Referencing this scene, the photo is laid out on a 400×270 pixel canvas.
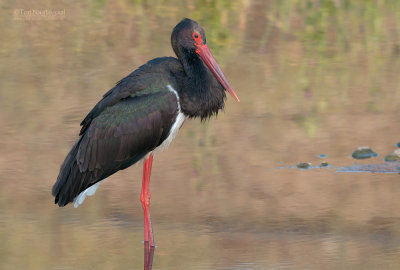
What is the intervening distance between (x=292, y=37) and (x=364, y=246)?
560 cm

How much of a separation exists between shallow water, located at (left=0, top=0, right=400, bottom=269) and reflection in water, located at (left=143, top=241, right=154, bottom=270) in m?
0.03

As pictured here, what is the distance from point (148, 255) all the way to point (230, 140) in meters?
2.36

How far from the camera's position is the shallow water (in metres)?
5.70

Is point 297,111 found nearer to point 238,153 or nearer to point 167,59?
point 238,153

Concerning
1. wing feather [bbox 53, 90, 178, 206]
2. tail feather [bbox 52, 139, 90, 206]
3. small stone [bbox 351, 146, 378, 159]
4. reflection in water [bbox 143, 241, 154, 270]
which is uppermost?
wing feather [bbox 53, 90, 178, 206]

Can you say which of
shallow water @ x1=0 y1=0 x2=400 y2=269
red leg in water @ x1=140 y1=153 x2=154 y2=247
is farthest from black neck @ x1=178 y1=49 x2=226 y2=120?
shallow water @ x1=0 y1=0 x2=400 y2=269

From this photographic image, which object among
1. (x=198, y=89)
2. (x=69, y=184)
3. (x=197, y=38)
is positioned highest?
(x=197, y=38)

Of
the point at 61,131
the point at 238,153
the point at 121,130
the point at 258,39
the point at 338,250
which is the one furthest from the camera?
the point at 258,39

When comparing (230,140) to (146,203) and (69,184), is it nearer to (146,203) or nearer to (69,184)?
(146,203)

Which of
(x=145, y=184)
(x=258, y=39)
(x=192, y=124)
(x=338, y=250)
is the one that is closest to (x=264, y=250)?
(x=338, y=250)

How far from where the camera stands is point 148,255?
557cm

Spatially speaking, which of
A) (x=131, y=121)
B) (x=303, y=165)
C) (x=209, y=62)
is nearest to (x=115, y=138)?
(x=131, y=121)

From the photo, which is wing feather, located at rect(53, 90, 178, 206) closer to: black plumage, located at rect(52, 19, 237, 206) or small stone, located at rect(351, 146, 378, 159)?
black plumage, located at rect(52, 19, 237, 206)

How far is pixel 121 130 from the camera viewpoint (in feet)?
19.9
